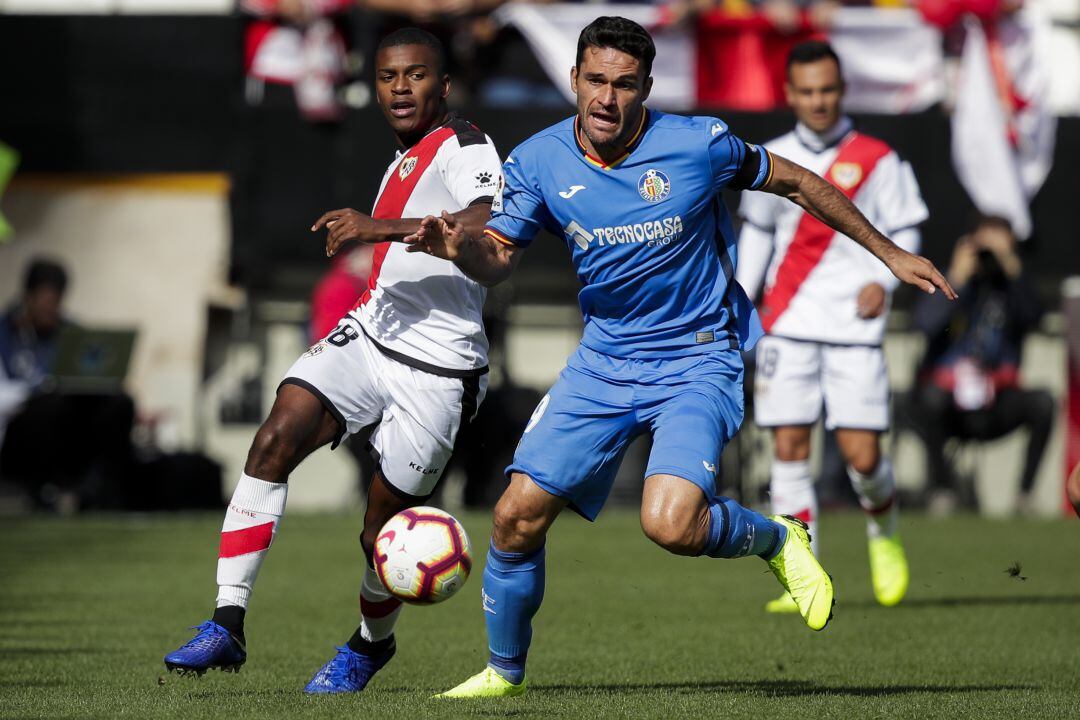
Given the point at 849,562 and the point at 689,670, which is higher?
the point at 689,670

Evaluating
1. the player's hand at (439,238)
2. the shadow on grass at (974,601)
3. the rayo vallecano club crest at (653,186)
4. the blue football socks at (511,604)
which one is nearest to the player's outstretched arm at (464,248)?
the player's hand at (439,238)

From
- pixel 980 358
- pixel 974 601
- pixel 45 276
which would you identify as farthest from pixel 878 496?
pixel 45 276

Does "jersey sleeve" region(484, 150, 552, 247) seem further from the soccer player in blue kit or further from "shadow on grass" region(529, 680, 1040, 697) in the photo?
"shadow on grass" region(529, 680, 1040, 697)

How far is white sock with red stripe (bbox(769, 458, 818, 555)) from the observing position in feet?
32.4

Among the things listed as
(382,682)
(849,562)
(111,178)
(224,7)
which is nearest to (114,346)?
(111,178)

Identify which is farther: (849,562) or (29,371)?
(29,371)

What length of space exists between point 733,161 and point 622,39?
59 cm

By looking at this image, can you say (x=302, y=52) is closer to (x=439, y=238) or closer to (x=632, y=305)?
(x=632, y=305)

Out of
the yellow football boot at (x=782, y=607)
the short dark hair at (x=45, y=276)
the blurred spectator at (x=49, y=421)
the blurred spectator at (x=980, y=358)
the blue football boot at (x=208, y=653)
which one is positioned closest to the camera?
the blue football boot at (x=208, y=653)

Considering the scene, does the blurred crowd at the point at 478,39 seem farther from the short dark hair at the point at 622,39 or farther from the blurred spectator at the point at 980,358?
the short dark hair at the point at 622,39

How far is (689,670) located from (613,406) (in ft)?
4.60

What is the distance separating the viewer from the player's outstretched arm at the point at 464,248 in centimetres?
600

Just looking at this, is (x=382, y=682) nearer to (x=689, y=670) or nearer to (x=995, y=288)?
(x=689, y=670)

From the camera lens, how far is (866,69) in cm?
1670
